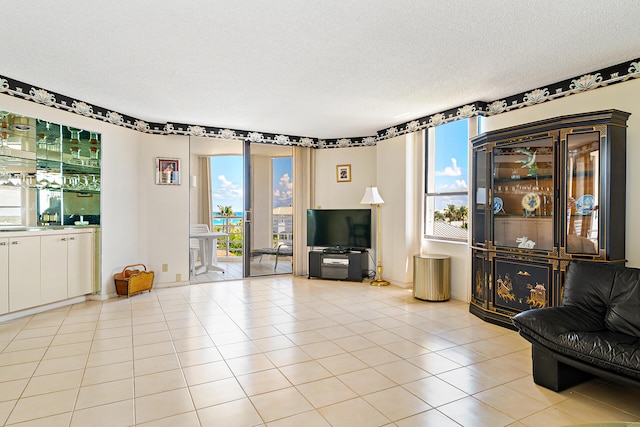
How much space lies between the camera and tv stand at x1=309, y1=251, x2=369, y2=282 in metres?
6.21

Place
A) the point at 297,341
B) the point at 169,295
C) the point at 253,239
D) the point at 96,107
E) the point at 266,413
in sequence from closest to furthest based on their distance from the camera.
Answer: the point at 266,413 → the point at 297,341 → the point at 96,107 → the point at 169,295 → the point at 253,239

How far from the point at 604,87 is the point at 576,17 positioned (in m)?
Answer: 1.30

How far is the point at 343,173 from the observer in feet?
22.1

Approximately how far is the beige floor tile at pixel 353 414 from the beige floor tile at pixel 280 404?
15cm

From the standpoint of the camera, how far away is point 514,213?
380 cm

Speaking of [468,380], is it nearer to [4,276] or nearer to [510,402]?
[510,402]

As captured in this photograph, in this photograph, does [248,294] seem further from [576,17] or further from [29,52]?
[576,17]

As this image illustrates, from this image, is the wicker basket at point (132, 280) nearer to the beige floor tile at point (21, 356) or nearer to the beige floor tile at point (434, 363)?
the beige floor tile at point (21, 356)

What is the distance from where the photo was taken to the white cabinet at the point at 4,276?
375 cm

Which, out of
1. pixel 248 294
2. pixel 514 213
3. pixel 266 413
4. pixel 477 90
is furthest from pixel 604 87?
pixel 248 294

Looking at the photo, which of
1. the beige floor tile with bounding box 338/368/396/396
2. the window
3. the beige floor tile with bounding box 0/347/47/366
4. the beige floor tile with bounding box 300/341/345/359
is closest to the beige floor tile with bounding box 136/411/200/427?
the beige floor tile with bounding box 338/368/396/396

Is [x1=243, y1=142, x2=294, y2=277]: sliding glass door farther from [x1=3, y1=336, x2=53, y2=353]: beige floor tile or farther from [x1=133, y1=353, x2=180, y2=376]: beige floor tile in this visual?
[x1=133, y1=353, x2=180, y2=376]: beige floor tile

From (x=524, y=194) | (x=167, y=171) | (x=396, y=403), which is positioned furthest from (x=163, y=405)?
(x=167, y=171)

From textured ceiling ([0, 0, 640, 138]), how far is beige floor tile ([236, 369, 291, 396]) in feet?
8.32
